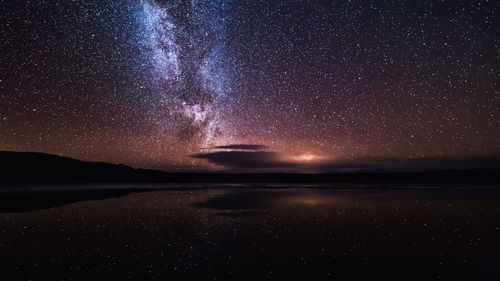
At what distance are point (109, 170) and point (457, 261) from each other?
162 metres

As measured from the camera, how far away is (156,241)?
12352 millimetres

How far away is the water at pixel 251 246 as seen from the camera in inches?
339

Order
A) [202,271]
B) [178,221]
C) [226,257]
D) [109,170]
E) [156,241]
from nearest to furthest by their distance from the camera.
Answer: [202,271] → [226,257] → [156,241] → [178,221] → [109,170]

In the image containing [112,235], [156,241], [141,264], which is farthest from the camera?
[112,235]

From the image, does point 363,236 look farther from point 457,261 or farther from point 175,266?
point 175,266

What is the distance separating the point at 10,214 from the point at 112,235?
9238 millimetres

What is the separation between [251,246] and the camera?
1145 cm

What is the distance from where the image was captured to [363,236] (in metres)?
13.0

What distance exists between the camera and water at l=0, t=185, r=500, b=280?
28.2 ft

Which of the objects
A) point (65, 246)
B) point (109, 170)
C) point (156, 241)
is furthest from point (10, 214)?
point (109, 170)

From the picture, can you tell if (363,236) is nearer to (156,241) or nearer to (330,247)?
(330,247)

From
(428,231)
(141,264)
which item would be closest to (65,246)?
(141,264)

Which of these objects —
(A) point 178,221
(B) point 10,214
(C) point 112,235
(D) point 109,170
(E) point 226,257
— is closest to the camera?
(E) point 226,257

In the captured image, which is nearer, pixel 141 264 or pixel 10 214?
pixel 141 264
